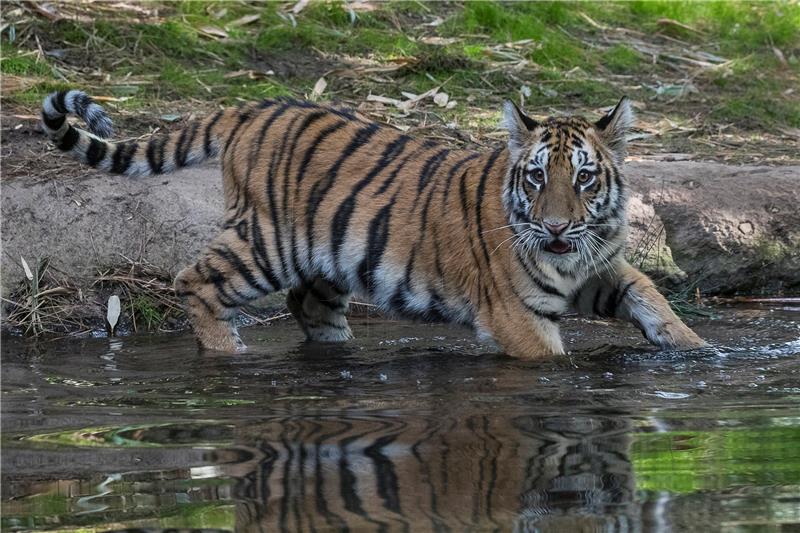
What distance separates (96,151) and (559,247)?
6.63ft

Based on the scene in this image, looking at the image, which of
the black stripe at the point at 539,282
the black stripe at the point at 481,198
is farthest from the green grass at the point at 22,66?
the black stripe at the point at 539,282

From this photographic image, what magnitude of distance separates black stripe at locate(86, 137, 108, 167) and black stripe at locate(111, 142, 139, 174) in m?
0.05

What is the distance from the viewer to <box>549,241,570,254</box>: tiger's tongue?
4.71 metres

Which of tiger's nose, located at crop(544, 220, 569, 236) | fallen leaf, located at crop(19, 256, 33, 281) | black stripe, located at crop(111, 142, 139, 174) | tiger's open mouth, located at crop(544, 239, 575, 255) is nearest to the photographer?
tiger's nose, located at crop(544, 220, 569, 236)

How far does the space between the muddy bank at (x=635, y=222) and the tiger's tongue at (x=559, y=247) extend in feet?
4.34

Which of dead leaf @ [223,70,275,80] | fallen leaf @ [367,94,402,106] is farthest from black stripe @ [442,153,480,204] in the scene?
dead leaf @ [223,70,275,80]

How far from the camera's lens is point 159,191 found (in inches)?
238

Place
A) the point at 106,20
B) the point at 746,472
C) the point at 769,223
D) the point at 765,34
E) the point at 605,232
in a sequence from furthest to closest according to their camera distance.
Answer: the point at 765,34 < the point at 106,20 < the point at 769,223 < the point at 605,232 < the point at 746,472

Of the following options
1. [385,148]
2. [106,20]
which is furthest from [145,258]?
[106,20]

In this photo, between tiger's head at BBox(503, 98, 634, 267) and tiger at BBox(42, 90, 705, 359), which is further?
tiger at BBox(42, 90, 705, 359)

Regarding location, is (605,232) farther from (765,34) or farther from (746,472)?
(765,34)

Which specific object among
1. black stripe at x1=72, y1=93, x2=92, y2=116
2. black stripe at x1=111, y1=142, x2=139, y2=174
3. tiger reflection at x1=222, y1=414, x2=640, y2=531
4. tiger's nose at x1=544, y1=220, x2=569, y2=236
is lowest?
tiger reflection at x1=222, y1=414, x2=640, y2=531

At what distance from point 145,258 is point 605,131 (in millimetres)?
2245

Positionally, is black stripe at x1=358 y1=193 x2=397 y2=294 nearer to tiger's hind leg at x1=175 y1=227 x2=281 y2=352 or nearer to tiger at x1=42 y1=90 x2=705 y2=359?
tiger at x1=42 y1=90 x2=705 y2=359
